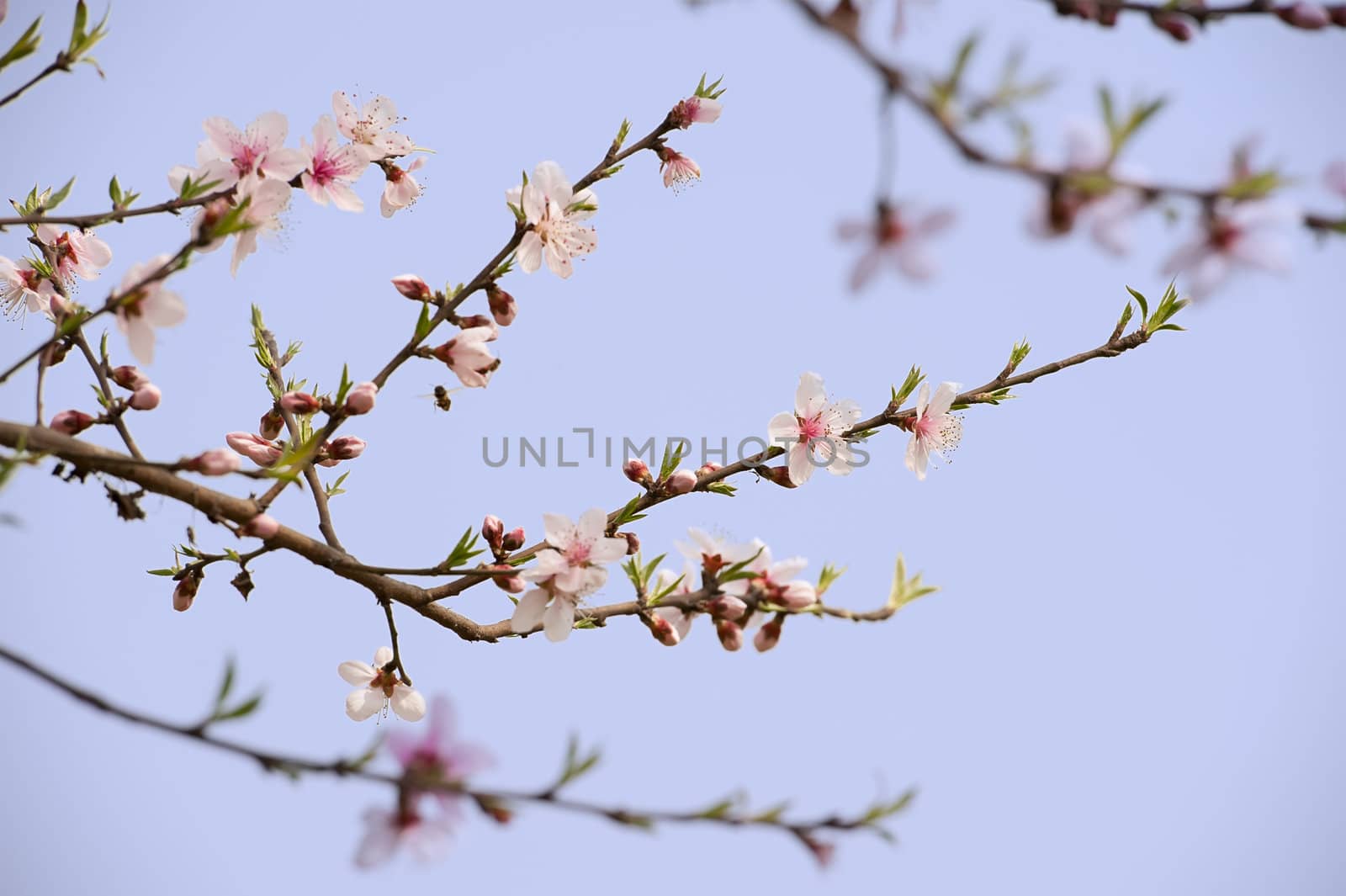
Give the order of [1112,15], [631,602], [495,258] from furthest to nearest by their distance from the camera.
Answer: [495,258] < [631,602] < [1112,15]

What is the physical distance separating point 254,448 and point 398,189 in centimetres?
54

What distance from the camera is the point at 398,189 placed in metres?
1.74

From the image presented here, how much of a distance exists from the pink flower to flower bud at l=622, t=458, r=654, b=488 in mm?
495

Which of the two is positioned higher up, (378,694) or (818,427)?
(818,427)

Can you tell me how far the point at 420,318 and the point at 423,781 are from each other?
27.8 inches

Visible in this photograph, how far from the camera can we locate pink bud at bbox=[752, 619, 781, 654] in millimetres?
1312

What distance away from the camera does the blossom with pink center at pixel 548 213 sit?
1.50 metres

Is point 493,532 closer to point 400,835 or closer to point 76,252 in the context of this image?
point 400,835

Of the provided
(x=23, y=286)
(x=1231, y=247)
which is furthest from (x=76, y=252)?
(x=1231, y=247)

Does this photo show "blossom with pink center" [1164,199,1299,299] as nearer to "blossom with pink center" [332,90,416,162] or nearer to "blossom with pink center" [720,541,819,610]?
"blossom with pink center" [720,541,819,610]

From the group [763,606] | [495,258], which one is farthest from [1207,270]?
[495,258]

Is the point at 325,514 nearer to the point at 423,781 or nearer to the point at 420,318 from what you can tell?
the point at 420,318

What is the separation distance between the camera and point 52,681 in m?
0.87

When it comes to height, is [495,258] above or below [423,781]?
above
